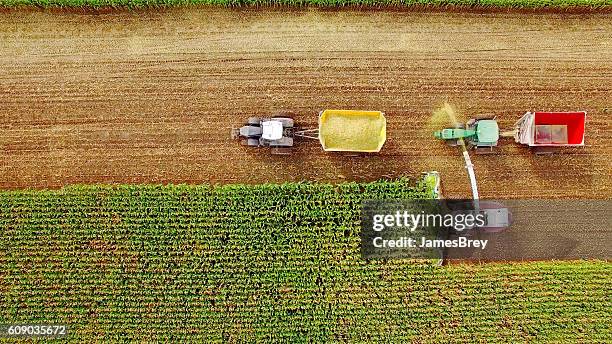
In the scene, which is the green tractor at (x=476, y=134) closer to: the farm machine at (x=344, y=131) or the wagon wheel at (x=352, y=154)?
the farm machine at (x=344, y=131)

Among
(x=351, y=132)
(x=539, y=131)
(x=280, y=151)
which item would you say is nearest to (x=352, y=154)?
(x=351, y=132)

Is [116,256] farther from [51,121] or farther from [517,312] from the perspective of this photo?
[517,312]

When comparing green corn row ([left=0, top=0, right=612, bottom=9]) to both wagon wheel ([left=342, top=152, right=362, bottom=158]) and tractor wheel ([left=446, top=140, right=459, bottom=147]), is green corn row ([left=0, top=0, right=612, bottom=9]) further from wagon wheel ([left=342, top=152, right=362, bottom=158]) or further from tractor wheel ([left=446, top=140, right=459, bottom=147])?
wagon wheel ([left=342, top=152, right=362, bottom=158])

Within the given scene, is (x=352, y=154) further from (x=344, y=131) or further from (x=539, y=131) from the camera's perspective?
(x=539, y=131)

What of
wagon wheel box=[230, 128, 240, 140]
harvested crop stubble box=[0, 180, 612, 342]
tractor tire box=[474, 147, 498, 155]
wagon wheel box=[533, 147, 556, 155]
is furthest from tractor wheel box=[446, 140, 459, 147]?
wagon wheel box=[230, 128, 240, 140]

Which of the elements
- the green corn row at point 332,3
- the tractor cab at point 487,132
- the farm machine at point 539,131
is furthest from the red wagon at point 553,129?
the green corn row at point 332,3

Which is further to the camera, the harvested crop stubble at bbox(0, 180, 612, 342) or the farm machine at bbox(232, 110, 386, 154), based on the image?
the farm machine at bbox(232, 110, 386, 154)

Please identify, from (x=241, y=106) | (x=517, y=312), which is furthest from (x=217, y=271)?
(x=517, y=312)
